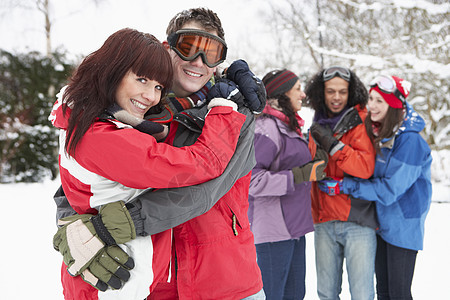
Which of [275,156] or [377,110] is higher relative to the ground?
[377,110]

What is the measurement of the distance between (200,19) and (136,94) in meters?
0.55

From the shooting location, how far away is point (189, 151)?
140 cm

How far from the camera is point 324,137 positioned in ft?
9.21

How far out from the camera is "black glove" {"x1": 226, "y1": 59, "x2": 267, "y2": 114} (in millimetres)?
1682

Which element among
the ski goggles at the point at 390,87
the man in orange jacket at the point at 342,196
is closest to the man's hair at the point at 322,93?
the man in orange jacket at the point at 342,196

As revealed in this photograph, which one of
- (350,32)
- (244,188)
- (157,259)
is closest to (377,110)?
(244,188)

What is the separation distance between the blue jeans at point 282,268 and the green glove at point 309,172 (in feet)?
1.58

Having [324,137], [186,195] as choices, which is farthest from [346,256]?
[186,195]

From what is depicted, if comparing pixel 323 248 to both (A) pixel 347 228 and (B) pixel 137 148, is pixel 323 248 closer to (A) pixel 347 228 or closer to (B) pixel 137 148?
(A) pixel 347 228

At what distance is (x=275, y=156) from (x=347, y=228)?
77 centimetres

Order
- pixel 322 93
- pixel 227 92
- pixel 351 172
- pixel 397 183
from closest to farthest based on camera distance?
pixel 227 92, pixel 397 183, pixel 351 172, pixel 322 93

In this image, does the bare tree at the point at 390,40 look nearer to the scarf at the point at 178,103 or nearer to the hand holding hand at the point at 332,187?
the hand holding hand at the point at 332,187

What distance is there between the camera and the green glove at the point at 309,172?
103 inches

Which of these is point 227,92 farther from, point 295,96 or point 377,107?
point 377,107
